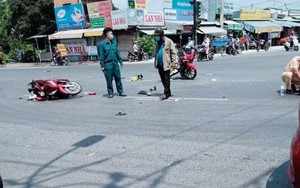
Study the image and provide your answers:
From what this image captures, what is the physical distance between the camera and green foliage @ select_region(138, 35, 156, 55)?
2748 cm

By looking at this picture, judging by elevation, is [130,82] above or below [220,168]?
below

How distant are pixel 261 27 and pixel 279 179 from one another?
40015 mm

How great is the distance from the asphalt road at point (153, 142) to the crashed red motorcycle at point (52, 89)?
69 cm

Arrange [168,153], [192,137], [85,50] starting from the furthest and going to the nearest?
[85,50], [192,137], [168,153]

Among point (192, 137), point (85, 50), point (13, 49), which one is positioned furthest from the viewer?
point (13, 49)

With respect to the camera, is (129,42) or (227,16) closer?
(129,42)

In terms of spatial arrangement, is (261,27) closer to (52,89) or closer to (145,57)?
(145,57)

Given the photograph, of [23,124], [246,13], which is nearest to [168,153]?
[23,124]

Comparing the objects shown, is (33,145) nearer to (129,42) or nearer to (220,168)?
(220,168)

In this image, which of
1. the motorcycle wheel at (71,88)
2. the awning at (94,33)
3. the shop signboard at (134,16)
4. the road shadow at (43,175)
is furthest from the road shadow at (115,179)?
the awning at (94,33)

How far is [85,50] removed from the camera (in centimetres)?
3231

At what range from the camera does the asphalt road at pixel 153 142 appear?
409 centimetres

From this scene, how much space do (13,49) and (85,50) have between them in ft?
40.0

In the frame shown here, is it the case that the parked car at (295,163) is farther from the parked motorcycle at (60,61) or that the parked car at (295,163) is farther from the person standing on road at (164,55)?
the parked motorcycle at (60,61)
